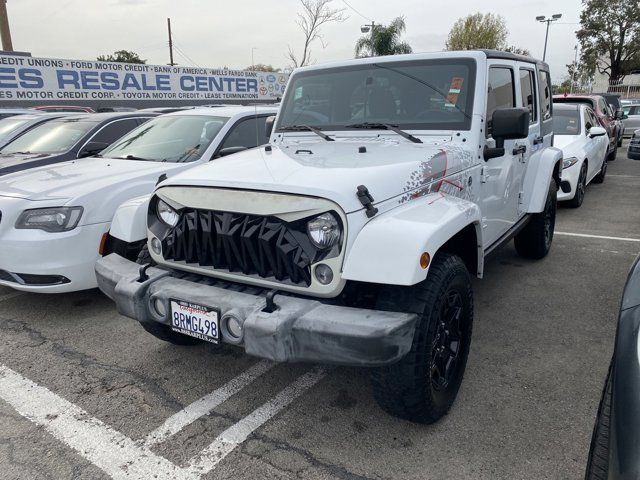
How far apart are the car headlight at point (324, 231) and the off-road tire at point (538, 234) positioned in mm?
3204

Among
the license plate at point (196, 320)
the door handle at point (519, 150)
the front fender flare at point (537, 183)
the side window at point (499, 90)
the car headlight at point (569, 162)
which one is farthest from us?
the car headlight at point (569, 162)

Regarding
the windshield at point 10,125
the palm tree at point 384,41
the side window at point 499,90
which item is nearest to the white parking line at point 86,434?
the side window at point 499,90

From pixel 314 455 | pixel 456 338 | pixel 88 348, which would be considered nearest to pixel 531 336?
pixel 456 338

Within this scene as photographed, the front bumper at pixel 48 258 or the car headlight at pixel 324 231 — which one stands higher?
the car headlight at pixel 324 231

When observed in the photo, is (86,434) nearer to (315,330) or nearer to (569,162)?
(315,330)

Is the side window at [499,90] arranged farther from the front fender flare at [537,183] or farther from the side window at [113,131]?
the side window at [113,131]

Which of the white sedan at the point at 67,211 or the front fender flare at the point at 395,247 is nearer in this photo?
the front fender flare at the point at 395,247

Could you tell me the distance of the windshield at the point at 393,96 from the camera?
3.42 metres

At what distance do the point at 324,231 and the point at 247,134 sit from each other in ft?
11.6

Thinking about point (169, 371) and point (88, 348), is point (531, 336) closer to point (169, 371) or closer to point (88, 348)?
point (169, 371)

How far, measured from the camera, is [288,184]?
2436 mm

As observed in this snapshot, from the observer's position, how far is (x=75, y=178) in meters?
4.52

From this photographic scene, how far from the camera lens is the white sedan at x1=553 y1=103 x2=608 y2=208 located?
7488mm

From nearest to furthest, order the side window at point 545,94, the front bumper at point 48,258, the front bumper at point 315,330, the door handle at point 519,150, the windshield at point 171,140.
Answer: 1. the front bumper at point 315,330
2. the front bumper at point 48,258
3. the door handle at point 519,150
4. the side window at point 545,94
5. the windshield at point 171,140
